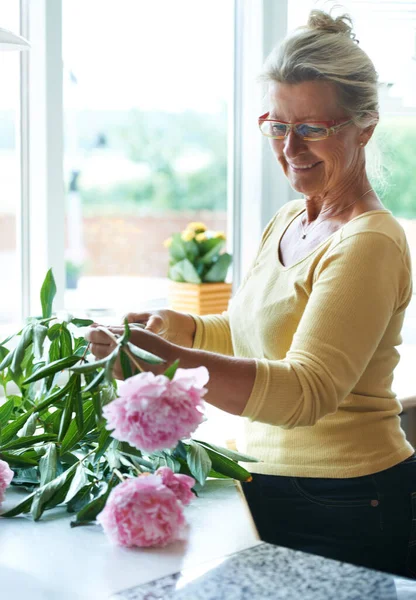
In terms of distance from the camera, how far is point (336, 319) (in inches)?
44.8

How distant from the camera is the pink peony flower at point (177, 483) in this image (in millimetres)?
999

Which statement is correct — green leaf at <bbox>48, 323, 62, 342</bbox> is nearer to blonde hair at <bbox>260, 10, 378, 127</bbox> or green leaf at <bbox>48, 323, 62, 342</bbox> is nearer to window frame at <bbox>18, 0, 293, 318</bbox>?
blonde hair at <bbox>260, 10, 378, 127</bbox>

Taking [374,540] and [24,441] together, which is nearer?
[24,441]

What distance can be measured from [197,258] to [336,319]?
1255 millimetres

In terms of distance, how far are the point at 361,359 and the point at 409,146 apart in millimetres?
1634

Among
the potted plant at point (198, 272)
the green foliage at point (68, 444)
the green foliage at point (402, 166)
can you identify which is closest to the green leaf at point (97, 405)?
the green foliage at point (68, 444)

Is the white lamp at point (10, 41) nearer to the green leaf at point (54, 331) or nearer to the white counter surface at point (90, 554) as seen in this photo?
the green leaf at point (54, 331)

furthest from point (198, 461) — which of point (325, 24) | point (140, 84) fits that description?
point (140, 84)

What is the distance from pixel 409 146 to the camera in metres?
2.64

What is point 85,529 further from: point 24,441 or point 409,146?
point 409,146

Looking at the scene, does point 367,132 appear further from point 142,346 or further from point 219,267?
point 219,267

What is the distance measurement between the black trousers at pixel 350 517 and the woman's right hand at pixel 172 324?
1.03 feet

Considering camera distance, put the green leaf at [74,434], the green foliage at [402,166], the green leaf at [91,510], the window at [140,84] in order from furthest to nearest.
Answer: the green foliage at [402,166] → the window at [140,84] → the green leaf at [74,434] → the green leaf at [91,510]

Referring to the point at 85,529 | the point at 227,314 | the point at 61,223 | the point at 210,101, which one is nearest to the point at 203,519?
the point at 85,529
